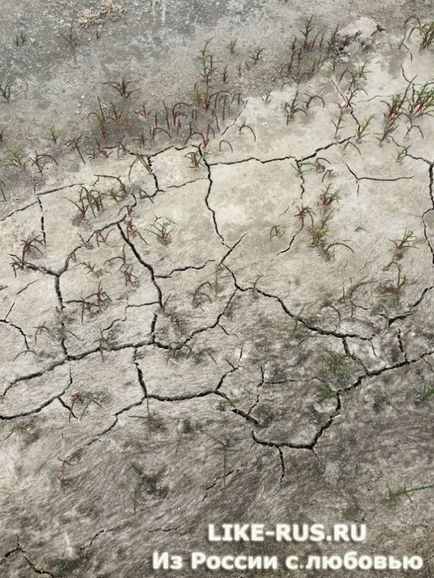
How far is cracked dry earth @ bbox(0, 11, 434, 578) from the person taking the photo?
287cm

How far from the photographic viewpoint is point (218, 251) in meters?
3.46

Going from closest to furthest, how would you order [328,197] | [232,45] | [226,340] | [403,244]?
[226,340] < [403,244] < [328,197] < [232,45]

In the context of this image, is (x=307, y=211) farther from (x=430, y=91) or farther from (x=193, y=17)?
(x=193, y=17)

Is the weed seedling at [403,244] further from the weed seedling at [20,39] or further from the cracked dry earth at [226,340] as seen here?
the weed seedling at [20,39]

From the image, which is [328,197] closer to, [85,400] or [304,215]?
[304,215]

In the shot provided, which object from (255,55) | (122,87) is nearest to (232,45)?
(255,55)

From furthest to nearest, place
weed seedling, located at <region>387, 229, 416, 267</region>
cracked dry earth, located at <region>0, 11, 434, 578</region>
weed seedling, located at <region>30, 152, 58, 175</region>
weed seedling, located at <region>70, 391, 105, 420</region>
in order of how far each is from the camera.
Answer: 1. weed seedling, located at <region>30, 152, 58, 175</region>
2. weed seedling, located at <region>387, 229, 416, 267</region>
3. weed seedling, located at <region>70, 391, 105, 420</region>
4. cracked dry earth, located at <region>0, 11, 434, 578</region>

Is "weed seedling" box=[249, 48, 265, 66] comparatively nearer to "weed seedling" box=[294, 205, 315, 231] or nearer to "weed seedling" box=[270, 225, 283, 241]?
"weed seedling" box=[294, 205, 315, 231]

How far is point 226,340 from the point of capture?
10.6ft

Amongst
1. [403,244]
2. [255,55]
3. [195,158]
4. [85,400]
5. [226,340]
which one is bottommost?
[85,400]

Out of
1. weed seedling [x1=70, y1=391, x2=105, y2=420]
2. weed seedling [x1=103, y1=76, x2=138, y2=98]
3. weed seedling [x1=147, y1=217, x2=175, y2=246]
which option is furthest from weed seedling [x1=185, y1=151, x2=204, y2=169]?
weed seedling [x1=70, y1=391, x2=105, y2=420]

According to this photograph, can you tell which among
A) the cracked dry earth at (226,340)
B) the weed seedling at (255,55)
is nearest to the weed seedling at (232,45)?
the weed seedling at (255,55)

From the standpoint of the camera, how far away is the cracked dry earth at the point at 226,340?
287 cm

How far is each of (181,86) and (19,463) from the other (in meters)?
2.56
